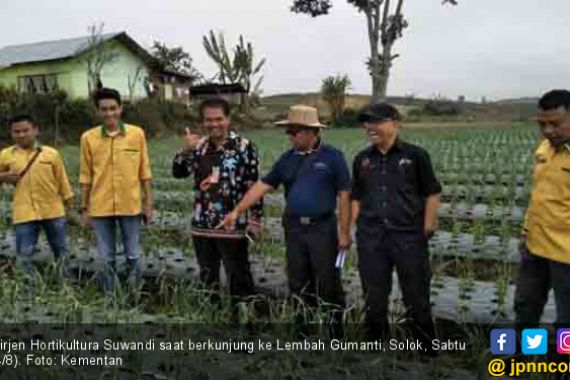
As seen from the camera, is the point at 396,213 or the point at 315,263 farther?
the point at 315,263

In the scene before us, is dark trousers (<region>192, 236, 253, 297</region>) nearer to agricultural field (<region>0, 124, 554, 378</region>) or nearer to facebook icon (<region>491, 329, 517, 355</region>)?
agricultural field (<region>0, 124, 554, 378</region>)

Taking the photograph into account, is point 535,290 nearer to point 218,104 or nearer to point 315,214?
point 315,214

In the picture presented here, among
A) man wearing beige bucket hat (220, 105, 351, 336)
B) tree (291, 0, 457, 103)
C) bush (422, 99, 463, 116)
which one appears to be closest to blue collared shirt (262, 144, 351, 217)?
man wearing beige bucket hat (220, 105, 351, 336)

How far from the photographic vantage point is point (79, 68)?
26.3m

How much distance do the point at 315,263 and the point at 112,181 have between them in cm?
150

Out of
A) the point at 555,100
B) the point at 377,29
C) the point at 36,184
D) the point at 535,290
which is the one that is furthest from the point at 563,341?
the point at 377,29

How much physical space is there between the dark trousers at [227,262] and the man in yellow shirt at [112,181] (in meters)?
0.55

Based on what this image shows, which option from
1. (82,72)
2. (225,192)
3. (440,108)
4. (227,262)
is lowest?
(227,262)

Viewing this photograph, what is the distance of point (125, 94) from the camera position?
28656mm

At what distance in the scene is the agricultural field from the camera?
335 cm

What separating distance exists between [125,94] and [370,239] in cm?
2690

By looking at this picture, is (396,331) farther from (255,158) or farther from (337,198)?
(255,158)

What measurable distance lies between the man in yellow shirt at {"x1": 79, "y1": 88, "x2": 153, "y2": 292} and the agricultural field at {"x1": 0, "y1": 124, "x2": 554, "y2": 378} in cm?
27

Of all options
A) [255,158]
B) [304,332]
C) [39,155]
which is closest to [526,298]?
[304,332]
